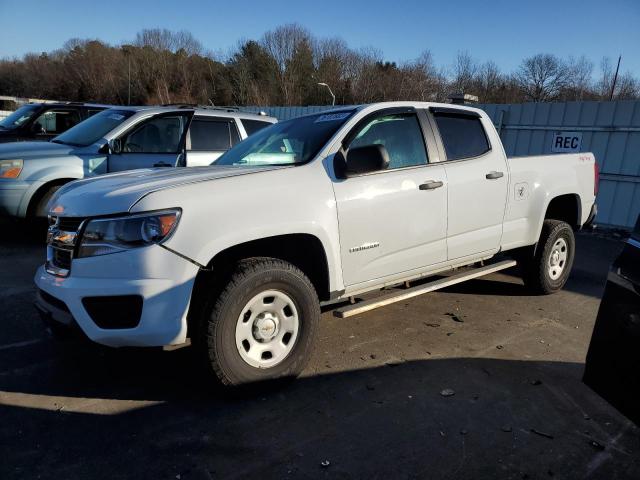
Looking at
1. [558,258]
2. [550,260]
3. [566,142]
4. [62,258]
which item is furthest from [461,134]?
[566,142]

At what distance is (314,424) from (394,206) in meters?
1.64

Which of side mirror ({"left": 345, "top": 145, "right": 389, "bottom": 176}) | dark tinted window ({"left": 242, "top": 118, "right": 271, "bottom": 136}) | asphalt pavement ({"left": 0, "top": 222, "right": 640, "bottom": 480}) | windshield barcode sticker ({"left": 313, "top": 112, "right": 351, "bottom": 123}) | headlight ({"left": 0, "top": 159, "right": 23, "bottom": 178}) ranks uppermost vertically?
windshield barcode sticker ({"left": 313, "top": 112, "right": 351, "bottom": 123})

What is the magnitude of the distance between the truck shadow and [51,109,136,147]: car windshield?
4.30 metres

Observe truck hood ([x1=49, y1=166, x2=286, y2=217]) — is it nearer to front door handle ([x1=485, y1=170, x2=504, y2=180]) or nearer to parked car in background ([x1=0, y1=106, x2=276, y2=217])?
front door handle ([x1=485, y1=170, x2=504, y2=180])

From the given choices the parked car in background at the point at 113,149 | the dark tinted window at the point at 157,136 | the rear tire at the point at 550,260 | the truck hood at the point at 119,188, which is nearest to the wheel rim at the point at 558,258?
the rear tire at the point at 550,260

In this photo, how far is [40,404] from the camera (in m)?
2.95

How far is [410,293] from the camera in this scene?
3.81 meters

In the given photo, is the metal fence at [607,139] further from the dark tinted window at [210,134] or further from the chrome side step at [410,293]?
the dark tinted window at [210,134]

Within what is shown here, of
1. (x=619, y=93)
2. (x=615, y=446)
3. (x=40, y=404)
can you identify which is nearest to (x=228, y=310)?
(x=40, y=404)

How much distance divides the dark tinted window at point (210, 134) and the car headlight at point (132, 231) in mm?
4606

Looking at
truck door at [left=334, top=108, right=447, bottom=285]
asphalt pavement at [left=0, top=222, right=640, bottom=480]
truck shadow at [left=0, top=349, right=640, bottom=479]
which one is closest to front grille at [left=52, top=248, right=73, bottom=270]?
asphalt pavement at [left=0, top=222, right=640, bottom=480]

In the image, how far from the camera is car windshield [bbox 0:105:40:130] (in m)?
8.80

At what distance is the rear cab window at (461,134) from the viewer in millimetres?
4207

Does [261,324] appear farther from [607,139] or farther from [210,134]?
[607,139]
